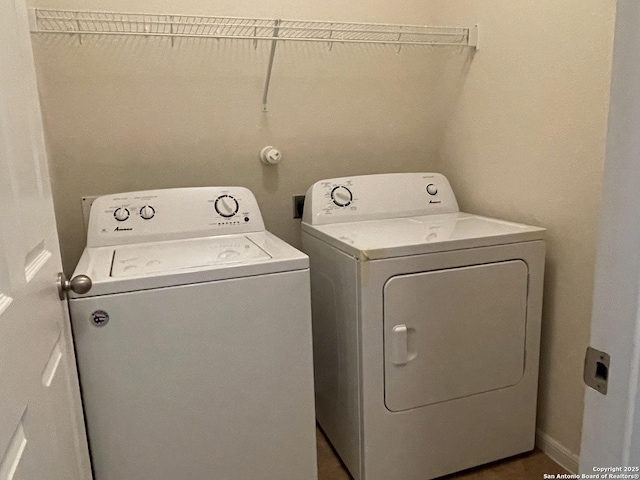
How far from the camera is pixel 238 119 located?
6.71 ft

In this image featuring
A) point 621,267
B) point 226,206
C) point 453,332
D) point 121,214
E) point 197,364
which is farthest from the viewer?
point 226,206

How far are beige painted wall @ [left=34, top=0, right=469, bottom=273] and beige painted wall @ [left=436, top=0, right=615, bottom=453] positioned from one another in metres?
0.29

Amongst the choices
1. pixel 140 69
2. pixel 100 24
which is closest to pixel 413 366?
pixel 140 69

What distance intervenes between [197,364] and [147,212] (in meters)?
→ 0.68

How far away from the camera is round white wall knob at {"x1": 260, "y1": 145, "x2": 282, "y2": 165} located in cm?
206

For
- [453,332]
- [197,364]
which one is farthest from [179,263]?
[453,332]

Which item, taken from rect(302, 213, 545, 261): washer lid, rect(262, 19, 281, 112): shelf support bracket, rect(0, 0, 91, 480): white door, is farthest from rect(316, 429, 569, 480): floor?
rect(262, 19, 281, 112): shelf support bracket

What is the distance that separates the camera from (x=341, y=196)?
2.01 metres

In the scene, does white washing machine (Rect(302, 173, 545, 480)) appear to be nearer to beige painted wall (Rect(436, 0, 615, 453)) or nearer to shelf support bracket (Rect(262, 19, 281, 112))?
beige painted wall (Rect(436, 0, 615, 453))

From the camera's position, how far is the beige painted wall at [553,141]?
156 centimetres

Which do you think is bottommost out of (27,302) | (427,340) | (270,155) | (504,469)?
(504,469)

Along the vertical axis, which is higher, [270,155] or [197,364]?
[270,155]

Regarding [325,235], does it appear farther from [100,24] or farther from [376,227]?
[100,24]

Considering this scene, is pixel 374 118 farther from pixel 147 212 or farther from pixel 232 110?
pixel 147 212
